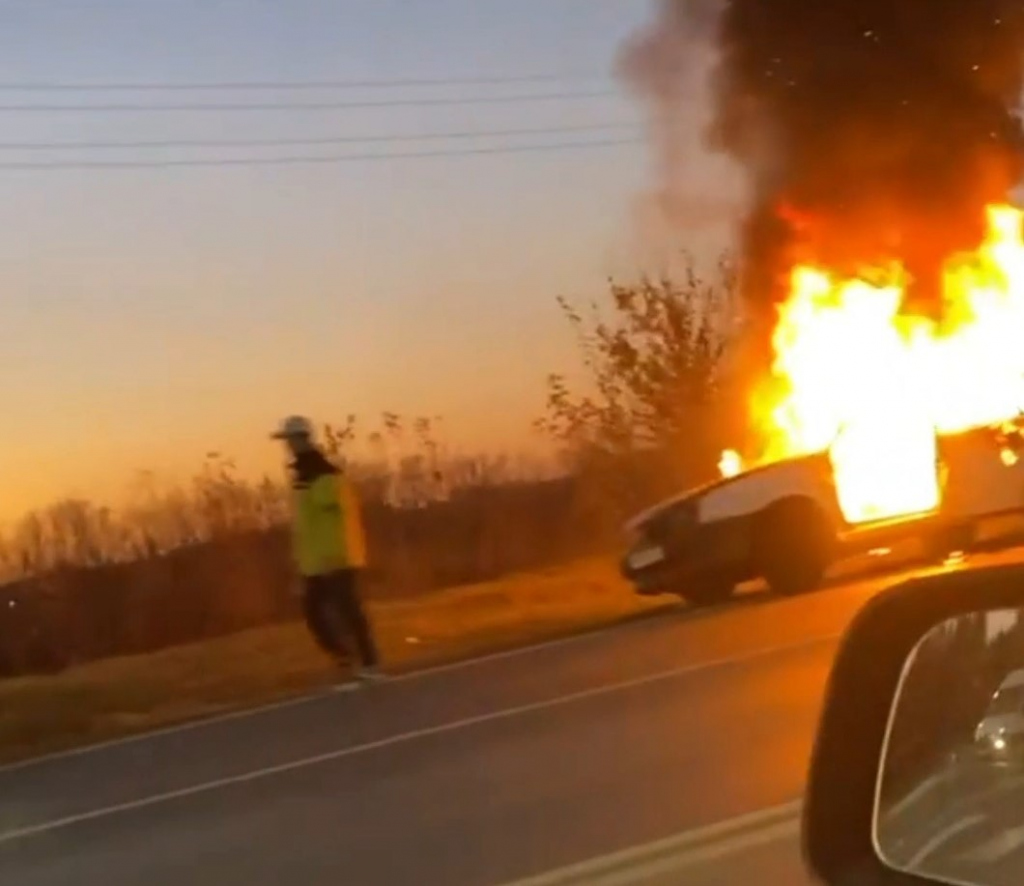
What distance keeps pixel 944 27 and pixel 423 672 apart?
10.9 m

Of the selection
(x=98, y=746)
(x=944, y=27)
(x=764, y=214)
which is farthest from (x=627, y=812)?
(x=944, y=27)

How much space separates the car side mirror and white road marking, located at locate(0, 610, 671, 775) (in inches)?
416

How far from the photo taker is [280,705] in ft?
47.2

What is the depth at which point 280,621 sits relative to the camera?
2412cm

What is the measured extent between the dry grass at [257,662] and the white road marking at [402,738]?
325cm

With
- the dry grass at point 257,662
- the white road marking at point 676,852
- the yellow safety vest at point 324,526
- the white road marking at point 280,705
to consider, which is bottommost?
the white road marking at point 676,852

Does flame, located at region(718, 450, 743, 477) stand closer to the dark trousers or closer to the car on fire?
the car on fire

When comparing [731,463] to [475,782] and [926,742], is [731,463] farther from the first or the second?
[926,742]

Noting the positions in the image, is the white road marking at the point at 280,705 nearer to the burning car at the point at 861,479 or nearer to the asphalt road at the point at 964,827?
the burning car at the point at 861,479

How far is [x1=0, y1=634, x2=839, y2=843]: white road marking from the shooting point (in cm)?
1030

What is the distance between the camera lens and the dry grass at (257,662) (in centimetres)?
1584

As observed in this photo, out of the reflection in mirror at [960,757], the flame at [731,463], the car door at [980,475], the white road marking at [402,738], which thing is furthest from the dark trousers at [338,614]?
the reflection in mirror at [960,757]

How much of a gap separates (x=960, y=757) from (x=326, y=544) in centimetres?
1198

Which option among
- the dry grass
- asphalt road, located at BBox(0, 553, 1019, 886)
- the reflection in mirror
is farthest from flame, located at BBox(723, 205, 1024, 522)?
the reflection in mirror
